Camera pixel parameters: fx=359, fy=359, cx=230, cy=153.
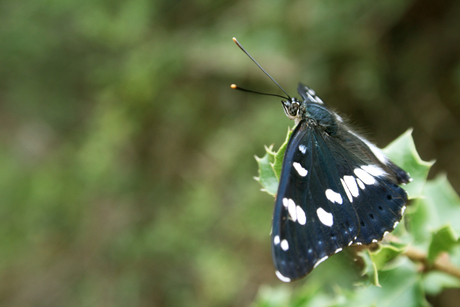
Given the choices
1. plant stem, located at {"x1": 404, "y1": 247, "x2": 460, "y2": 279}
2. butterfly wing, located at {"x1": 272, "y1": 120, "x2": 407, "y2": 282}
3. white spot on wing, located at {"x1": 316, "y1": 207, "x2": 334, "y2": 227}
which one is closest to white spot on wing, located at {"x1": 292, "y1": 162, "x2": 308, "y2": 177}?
butterfly wing, located at {"x1": 272, "y1": 120, "x2": 407, "y2": 282}

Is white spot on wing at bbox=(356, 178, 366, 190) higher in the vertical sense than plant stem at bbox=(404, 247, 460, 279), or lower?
higher

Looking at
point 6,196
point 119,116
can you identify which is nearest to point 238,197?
point 119,116

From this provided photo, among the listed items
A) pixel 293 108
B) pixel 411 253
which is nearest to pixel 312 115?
pixel 293 108

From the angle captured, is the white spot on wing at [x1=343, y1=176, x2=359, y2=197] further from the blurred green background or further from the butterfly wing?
the blurred green background

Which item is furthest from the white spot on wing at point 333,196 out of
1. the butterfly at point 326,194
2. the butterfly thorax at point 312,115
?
the butterfly thorax at point 312,115

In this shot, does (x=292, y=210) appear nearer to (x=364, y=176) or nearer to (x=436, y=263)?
(x=364, y=176)
